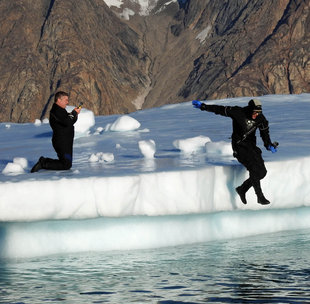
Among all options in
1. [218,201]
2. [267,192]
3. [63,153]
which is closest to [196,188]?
[218,201]

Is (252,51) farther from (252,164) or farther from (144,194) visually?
(144,194)

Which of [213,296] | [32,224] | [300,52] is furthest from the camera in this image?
[300,52]

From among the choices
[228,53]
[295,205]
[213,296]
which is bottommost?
[213,296]

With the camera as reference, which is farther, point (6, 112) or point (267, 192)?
point (6, 112)

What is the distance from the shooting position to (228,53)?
307ft

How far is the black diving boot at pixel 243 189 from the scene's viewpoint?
9375mm

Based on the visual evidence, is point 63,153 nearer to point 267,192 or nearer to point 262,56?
point 267,192

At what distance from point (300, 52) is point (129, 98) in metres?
22.8

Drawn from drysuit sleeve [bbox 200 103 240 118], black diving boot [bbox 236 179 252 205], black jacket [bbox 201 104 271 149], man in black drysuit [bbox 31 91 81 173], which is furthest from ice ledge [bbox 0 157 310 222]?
man in black drysuit [bbox 31 91 81 173]

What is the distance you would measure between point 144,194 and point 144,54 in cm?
9707

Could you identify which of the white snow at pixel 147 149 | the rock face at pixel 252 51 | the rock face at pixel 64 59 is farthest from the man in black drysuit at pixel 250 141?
the rock face at pixel 64 59

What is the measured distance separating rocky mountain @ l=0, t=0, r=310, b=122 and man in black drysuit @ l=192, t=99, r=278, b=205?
7386 centimetres

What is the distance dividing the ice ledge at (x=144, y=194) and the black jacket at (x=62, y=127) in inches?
54.6

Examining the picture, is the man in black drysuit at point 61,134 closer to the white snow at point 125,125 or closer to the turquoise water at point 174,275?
the turquoise water at point 174,275
